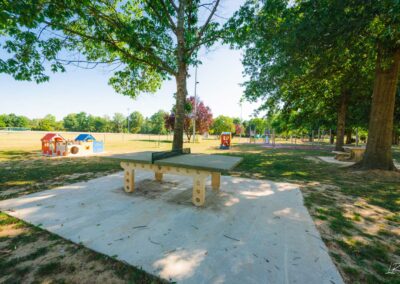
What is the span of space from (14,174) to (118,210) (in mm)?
5285

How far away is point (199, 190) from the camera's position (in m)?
3.66

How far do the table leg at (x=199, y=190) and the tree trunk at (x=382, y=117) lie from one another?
7.63 metres

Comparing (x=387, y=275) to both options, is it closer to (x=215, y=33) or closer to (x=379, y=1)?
(x=379, y=1)

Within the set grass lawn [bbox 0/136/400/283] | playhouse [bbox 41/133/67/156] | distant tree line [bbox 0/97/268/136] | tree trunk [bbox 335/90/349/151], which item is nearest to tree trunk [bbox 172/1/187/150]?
grass lawn [bbox 0/136/400/283]

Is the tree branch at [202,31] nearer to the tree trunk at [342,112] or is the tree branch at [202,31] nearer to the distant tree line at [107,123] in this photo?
the tree trunk at [342,112]

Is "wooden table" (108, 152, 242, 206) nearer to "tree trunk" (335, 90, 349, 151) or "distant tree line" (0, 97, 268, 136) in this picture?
"tree trunk" (335, 90, 349, 151)

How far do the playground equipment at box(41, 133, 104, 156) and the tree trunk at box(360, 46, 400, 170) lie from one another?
50.5 ft

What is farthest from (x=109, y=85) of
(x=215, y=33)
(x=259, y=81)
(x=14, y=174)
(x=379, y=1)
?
(x=379, y=1)

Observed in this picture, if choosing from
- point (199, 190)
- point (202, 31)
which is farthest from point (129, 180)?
point (202, 31)

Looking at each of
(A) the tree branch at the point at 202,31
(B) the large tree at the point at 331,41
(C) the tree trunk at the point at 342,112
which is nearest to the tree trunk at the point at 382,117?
(B) the large tree at the point at 331,41

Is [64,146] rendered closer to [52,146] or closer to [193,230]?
[52,146]

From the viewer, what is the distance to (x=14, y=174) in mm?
5840

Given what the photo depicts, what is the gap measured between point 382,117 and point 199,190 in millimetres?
8136

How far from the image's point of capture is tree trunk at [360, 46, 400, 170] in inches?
264
